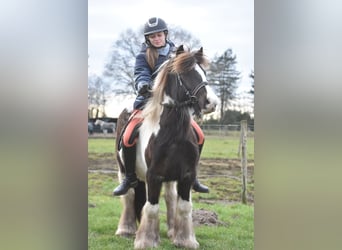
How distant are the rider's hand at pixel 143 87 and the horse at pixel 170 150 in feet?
0.12

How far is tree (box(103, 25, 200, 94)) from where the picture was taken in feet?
7.86

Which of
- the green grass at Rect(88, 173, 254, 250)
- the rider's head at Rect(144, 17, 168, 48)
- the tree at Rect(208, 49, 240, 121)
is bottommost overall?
the green grass at Rect(88, 173, 254, 250)

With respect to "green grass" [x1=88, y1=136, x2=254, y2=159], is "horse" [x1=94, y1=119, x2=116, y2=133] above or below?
above

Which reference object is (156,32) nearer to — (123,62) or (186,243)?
(123,62)

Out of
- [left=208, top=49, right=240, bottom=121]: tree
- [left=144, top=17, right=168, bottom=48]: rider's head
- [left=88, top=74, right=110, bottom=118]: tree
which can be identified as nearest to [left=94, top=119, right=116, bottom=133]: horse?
[left=88, top=74, right=110, bottom=118]: tree

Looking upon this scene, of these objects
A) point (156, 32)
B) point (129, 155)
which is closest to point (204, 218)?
point (129, 155)

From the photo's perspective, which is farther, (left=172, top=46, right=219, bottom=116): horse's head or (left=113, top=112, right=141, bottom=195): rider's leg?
(left=113, top=112, right=141, bottom=195): rider's leg

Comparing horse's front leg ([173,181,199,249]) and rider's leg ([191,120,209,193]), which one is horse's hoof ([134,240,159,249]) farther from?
rider's leg ([191,120,209,193])

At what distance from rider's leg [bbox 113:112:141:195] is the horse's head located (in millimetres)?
312

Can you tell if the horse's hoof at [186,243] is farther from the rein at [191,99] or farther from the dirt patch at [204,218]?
the rein at [191,99]
